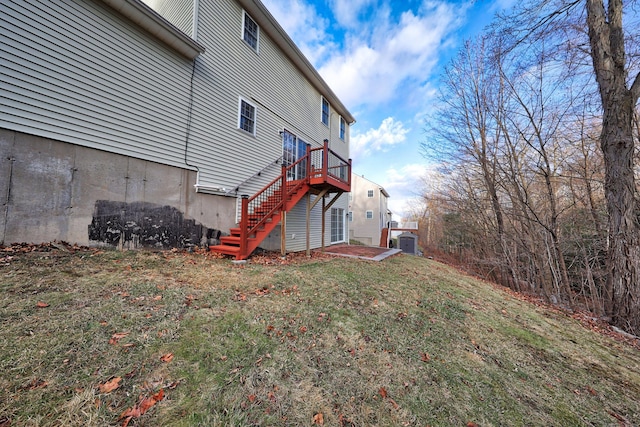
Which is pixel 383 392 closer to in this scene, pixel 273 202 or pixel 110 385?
pixel 110 385

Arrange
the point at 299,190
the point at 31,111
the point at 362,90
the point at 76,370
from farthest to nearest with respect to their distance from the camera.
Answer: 1. the point at 362,90
2. the point at 299,190
3. the point at 31,111
4. the point at 76,370

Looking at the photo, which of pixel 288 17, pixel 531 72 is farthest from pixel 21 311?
pixel 531 72

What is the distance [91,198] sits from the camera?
13.9ft

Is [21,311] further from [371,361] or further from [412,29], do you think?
[412,29]

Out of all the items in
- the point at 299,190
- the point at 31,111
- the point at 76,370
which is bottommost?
the point at 76,370

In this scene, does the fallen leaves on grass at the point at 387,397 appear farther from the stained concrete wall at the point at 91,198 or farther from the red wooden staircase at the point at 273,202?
the stained concrete wall at the point at 91,198

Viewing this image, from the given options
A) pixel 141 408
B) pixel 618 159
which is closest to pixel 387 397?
pixel 141 408

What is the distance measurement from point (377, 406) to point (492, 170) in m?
10.5

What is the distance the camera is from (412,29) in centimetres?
848

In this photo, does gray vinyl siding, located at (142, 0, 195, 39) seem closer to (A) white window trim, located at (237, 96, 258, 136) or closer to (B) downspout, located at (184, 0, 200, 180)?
(B) downspout, located at (184, 0, 200, 180)

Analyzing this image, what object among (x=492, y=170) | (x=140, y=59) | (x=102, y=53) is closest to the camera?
(x=102, y=53)

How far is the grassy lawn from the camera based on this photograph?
158 cm

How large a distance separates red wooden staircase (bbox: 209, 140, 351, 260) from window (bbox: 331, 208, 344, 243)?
12.6 feet

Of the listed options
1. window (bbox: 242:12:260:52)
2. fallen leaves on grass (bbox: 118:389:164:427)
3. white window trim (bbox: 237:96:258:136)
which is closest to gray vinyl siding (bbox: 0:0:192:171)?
white window trim (bbox: 237:96:258:136)
